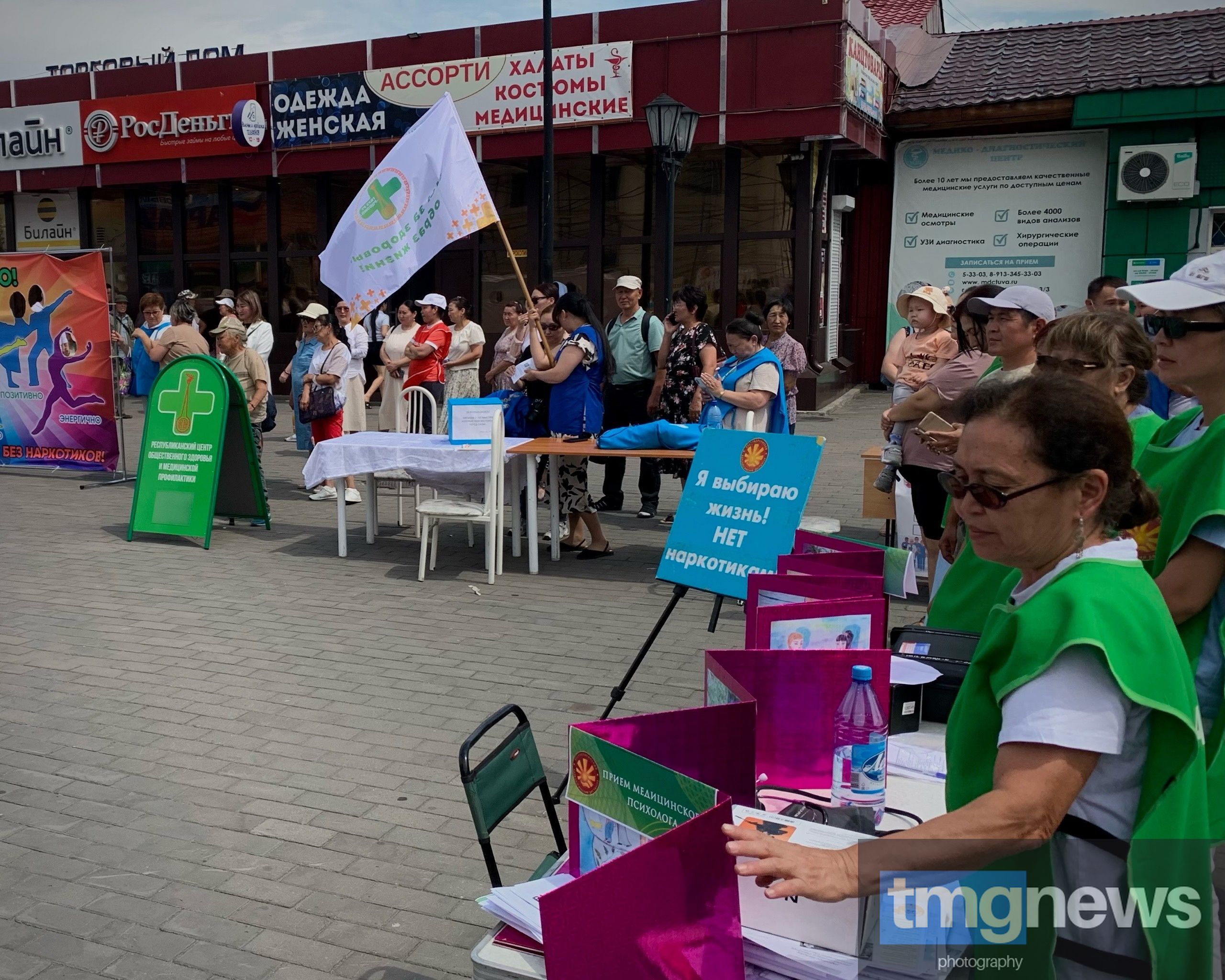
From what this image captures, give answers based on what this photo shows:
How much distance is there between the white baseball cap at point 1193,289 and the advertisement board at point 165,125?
64.2 ft

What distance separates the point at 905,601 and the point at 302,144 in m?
16.0

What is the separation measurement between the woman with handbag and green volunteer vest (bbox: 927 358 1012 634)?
761cm

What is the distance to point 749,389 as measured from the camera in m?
7.35

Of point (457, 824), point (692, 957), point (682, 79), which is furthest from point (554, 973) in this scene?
point (682, 79)

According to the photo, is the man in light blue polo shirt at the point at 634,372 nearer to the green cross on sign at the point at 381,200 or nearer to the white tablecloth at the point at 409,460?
the white tablecloth at the point at 409,460

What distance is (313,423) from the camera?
34.6 feet

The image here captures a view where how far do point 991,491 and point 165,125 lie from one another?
22.0 metres

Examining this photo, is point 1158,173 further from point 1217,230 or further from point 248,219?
point 248,219

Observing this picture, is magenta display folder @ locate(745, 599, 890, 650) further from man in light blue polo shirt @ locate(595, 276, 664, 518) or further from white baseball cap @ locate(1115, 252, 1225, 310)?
man in light blue polo shirt @ locate(595, 276, 664, 518)

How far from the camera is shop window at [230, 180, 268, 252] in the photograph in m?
20.9

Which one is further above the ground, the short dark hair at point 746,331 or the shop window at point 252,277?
the shop window at point 252,277

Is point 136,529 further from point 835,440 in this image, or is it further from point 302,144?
point 302,144

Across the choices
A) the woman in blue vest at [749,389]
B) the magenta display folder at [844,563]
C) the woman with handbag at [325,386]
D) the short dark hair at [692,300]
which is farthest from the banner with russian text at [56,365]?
the magenta display folder at [844,563]

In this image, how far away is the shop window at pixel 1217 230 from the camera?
16.2 metres
